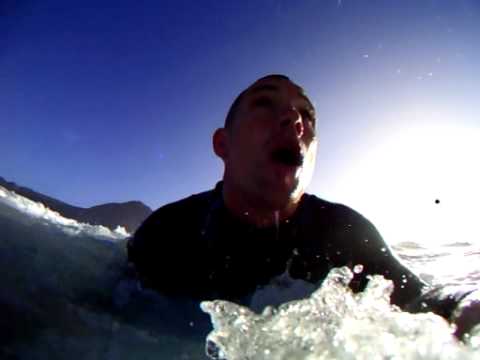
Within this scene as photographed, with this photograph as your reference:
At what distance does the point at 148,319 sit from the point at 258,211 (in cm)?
93

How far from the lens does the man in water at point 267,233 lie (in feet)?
9.03

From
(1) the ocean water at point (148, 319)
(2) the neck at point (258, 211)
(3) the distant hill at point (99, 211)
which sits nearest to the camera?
(1) the ocean water at point (148, 319)

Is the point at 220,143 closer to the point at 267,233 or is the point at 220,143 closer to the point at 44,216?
the point at 267,233

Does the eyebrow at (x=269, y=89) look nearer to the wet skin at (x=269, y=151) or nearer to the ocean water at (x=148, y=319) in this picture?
the wet skin at (x=269, y=151)

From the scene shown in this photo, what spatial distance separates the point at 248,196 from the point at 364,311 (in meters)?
1.18

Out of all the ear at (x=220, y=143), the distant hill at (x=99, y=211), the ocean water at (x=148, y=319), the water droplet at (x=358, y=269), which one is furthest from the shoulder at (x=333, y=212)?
the distant hill at (x=99, y=211)

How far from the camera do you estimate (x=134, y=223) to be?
15320mm

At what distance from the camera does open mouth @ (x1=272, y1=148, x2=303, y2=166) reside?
2703 mm

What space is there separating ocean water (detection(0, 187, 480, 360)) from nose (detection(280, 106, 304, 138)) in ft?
2.91

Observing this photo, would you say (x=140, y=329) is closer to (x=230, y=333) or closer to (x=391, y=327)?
(x=230, y=333)

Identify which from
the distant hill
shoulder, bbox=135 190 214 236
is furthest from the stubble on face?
the distant hill

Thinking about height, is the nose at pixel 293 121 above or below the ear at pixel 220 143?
above

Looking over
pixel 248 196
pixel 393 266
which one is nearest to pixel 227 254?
pixel 248 196

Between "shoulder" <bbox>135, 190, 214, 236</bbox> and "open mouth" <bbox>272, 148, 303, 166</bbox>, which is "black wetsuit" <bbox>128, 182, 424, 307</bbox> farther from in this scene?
"open mouth" <bbox>272, 148, 303, 166</bbox>
